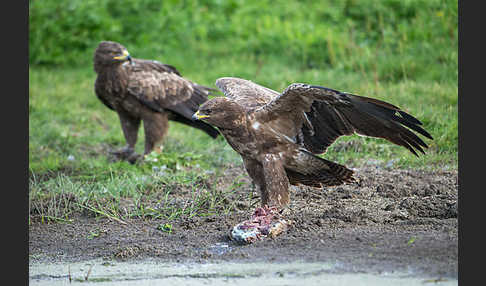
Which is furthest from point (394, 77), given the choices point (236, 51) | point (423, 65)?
point (236, 51)

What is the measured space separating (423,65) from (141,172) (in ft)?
15.4

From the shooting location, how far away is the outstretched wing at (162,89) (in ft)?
28.8

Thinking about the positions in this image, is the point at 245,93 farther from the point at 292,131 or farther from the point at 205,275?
the point at 205,275

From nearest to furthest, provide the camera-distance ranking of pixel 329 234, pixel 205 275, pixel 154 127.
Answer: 1. pixel 205 275
2. pixel 329 234
3. pixel 154 127

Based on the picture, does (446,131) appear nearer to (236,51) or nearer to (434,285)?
(434,285)

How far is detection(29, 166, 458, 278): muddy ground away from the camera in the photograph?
16.0 feet

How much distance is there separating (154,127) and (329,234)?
4.05 m

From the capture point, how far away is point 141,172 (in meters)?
8.00

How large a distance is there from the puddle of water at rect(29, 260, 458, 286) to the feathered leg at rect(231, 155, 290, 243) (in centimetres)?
47

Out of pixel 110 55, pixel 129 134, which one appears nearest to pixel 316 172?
pixel 110 55

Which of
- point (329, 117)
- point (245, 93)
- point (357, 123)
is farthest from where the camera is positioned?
point (245, 93)

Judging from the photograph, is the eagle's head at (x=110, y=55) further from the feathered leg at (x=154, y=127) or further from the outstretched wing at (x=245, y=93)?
the outstretched wing at (x=245, y=93)

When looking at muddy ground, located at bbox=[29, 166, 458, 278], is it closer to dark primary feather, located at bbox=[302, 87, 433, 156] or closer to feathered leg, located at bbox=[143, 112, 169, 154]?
dark primary feather, located at bbox=[302, 87, 433, 156]

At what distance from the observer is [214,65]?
11969 mm
